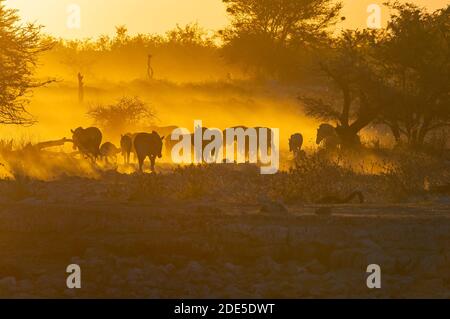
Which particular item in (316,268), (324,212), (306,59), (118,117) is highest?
(306,59)

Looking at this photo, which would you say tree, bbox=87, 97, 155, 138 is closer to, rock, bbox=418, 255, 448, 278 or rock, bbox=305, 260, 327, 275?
rock, bbox=305, 260, 327, 275

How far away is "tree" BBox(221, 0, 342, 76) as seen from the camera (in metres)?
64.7

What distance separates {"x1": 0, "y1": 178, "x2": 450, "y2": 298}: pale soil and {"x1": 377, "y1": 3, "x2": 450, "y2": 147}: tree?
54.0 ft

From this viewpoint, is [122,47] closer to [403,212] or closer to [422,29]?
[422,29]

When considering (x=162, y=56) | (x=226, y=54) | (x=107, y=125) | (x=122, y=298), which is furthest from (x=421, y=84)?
(x=162, y=56)

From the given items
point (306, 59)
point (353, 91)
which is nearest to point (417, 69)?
point (353, 91)

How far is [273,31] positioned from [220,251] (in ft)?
176

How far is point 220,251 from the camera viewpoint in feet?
46.0

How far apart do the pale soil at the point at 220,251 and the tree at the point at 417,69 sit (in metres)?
16.4

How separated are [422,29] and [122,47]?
177 feet

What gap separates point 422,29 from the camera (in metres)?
33.8

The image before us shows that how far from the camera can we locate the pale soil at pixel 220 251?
12.8m

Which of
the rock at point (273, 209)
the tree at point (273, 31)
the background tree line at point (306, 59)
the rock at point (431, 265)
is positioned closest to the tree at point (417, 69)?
the background tree line at point (306, 59)

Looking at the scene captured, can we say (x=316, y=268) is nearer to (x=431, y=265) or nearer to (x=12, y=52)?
(x=431, y=265)
